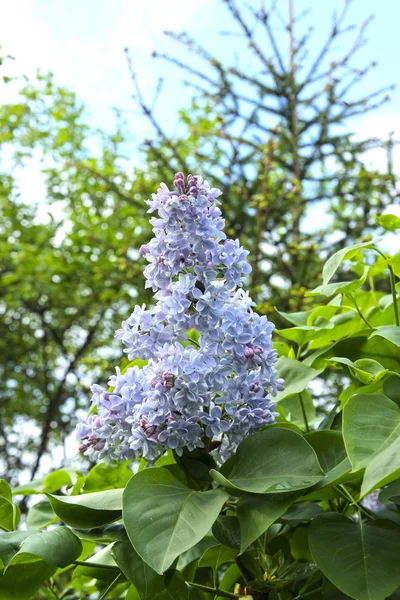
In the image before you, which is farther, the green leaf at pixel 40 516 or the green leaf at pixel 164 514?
the green leaf at pixel 40 516

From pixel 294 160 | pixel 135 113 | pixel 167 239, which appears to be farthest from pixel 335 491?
pixel 294 160

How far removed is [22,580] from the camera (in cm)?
45

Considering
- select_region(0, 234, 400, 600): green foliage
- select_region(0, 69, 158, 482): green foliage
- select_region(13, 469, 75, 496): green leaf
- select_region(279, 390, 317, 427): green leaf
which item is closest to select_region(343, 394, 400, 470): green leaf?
select_region(0, 234, 400, 600): green foliage

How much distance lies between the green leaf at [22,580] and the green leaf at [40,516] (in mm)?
99

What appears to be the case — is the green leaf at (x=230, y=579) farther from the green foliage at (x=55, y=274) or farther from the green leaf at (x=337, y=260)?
the green foliage at (x=55, y=274)

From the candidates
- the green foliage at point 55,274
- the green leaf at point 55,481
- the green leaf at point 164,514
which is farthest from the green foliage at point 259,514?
the green foliage at point 55,274

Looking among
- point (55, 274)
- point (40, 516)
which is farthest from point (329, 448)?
point (55, 274)

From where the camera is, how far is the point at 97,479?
614 mm

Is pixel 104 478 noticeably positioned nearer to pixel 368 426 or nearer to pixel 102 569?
pixel 102 569

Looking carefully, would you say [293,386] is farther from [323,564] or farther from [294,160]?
[294,160]

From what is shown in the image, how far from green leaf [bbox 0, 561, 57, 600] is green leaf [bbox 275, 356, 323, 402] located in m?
0.23

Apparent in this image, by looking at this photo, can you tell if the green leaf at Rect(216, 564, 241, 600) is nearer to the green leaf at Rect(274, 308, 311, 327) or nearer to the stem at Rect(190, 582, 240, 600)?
the stem at Rect(190, 582, 240, 600)

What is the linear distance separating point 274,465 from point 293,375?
0.17 m

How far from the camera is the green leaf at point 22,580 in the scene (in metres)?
0.44
